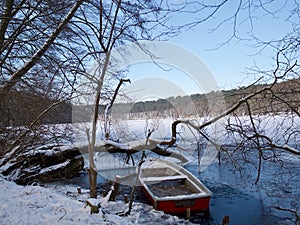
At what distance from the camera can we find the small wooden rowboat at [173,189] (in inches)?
221

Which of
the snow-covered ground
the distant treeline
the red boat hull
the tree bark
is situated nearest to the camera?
the distant treeline

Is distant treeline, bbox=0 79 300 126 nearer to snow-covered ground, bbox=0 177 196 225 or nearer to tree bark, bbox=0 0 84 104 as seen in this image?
tree bark, bbox=0 0 84 104

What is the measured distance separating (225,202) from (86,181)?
187 inches

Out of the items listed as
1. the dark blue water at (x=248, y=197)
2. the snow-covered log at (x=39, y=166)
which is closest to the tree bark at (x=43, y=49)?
the snow-covered log at (x=39, y=166)

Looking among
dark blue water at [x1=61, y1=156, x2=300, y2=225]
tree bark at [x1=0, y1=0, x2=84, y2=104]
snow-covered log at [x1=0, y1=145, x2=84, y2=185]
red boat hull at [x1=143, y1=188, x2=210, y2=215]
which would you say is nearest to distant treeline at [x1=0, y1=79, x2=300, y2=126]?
tree bark at [x1=0, y1=0, x2=84, y2=104]

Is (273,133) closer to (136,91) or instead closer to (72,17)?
(136,91)

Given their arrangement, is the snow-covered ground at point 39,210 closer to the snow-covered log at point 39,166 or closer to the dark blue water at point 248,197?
the snow-covered log at point 39,166

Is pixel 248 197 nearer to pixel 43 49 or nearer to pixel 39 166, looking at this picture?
pixel 39 166

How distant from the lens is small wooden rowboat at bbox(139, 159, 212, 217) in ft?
18.4

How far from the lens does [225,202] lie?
21.0 feet

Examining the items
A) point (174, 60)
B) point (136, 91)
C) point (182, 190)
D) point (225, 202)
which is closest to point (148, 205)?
point (182, 190)

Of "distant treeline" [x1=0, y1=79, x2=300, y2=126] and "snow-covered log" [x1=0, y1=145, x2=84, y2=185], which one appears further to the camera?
"snow-covered log" [x1=0, y1=145, x2=84, y2=185]

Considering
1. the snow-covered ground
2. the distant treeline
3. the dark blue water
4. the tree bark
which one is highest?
the tree bark

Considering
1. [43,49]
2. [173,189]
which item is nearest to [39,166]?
[43,49]
